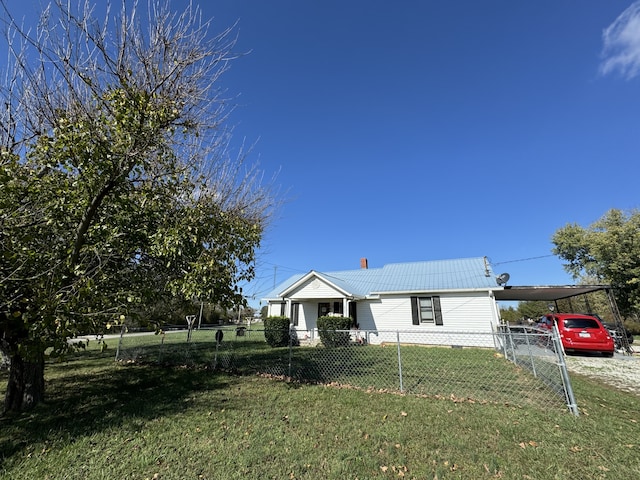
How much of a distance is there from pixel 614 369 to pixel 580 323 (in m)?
3.47

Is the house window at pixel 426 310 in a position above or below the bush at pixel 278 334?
above

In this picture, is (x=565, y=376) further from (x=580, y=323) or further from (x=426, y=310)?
(x=426, y=310)

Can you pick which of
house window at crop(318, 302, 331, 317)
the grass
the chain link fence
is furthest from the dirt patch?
house window at crop(318, 302, 331, 317)

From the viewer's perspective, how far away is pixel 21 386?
5.58 metres

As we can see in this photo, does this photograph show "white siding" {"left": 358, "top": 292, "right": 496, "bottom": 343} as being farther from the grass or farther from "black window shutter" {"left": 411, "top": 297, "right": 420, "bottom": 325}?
the grass

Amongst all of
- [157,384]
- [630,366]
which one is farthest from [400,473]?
[630,366]

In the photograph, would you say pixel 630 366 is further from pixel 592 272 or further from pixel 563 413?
pixel 592 272

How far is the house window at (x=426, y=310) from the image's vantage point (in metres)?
14.9

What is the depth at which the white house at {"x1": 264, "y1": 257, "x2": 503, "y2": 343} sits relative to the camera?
14352mm

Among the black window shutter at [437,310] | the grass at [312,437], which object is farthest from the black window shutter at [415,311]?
the grass at [312,437]

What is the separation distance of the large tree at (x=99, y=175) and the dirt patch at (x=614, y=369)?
996 cm

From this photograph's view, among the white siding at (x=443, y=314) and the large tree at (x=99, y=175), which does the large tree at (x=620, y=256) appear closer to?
the white siding at (x=443, y=314)

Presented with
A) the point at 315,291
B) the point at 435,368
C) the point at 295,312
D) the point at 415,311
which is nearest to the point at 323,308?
the point at 295,312

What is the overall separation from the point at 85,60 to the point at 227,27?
7.19 ft
